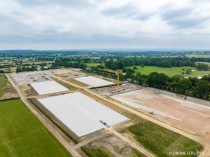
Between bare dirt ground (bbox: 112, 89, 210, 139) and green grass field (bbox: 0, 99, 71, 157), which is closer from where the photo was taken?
green grass field (bbox: 0, 99, 71, 157)

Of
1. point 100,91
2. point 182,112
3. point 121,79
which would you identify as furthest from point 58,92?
point 182,112

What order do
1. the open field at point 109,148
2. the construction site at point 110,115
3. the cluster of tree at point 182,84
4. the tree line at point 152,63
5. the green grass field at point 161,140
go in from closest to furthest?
the open field at point 109,148 < the green grass field at point 161,140 < the construction site at point 110,115 < the cluster of tree at point 182,84 < the tree line at point 152,63

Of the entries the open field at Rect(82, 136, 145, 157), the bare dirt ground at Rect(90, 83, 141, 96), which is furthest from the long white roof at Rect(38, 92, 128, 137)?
the bare dirt ground at Rect(90, 83, 141, 96)

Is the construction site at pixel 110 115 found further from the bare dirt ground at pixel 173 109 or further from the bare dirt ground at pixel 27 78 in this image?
the bare dirt ground at pixel 27 78

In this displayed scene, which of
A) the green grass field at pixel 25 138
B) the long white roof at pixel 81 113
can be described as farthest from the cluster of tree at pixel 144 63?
the green grass field at pixel 25 138

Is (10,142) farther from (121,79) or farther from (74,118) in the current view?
(121,79)

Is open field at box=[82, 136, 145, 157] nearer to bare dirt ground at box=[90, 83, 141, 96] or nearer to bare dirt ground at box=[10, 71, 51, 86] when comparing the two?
bare dirt ground at box=[90, 83, 141, 96]
